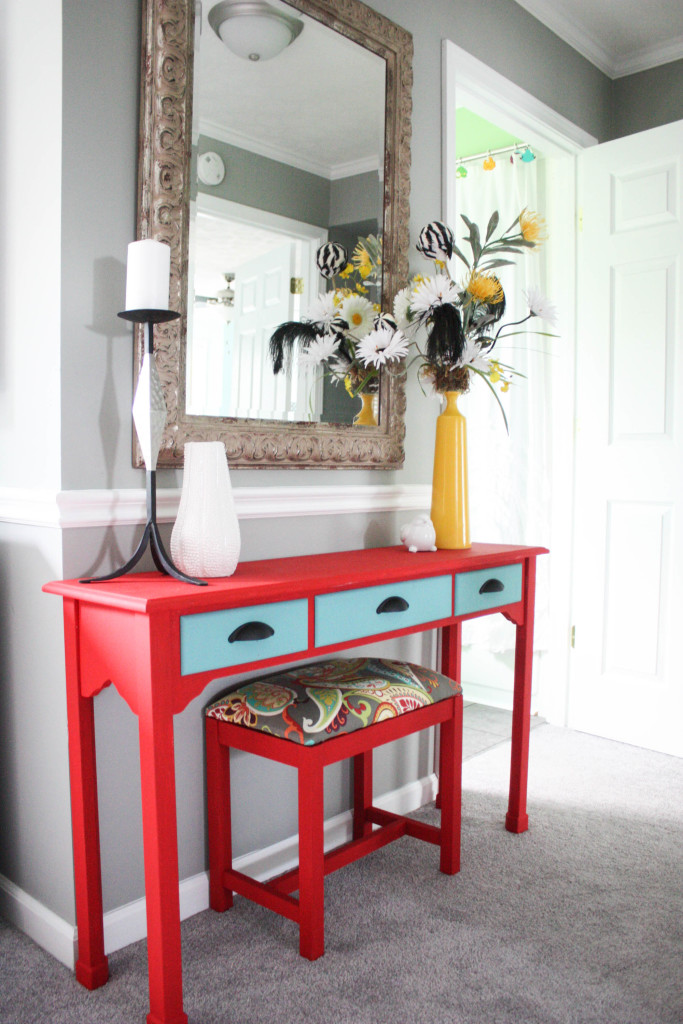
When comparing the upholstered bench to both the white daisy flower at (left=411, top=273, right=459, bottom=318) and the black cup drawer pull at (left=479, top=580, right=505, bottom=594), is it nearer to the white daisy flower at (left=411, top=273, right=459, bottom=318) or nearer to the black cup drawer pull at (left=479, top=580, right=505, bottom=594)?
the black cup drawer pull at (left=479, top=580, right=505, bottom=594)

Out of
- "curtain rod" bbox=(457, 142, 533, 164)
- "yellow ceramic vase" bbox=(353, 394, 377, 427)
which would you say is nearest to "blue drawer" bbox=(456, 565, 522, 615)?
"yellow ceramic vase" bbox=(353, 394, 377, 427)

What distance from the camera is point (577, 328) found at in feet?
10.6

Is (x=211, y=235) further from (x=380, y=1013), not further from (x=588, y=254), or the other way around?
(x=588, y=254)

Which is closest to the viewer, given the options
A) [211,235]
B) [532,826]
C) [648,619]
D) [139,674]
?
[139,674]

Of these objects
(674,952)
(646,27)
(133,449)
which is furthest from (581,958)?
(646,27)

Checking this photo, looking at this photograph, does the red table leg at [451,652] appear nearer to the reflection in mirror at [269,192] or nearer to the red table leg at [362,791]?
the red table leg at [362,791]

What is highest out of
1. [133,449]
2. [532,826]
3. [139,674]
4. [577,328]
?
[577,328]

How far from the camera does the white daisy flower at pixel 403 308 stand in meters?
2.22

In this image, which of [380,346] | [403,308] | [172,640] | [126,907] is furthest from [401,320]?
[126,907]

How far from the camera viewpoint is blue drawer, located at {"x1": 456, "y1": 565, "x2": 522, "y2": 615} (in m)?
2.01

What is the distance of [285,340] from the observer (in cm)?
201

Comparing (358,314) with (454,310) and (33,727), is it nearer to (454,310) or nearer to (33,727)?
(454,310)

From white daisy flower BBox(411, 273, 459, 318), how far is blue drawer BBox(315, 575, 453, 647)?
27.9 inches

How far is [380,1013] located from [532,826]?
95cm
